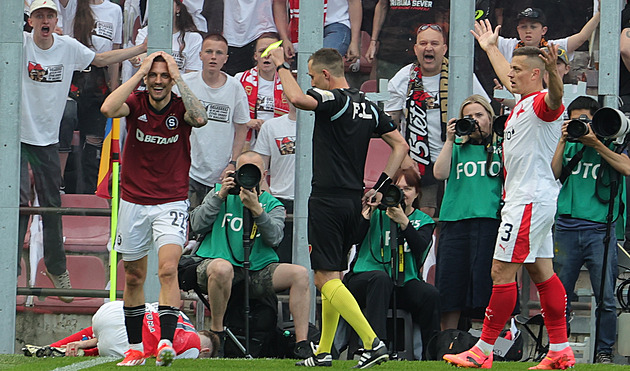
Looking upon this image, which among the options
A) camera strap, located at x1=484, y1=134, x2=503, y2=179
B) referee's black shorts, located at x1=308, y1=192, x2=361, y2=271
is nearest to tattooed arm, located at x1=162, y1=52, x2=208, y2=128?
referee's black shorts, located at x1=308, y1=192, x2=361, y2=271

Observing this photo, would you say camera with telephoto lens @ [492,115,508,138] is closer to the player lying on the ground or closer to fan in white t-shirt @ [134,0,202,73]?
the player lying on the ground

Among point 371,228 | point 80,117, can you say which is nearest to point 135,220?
point 371,228

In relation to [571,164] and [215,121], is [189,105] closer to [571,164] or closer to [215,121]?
[215,121]

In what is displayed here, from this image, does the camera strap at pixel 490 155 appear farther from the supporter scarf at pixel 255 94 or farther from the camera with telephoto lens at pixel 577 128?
the supporter scarf at pixel 255 94

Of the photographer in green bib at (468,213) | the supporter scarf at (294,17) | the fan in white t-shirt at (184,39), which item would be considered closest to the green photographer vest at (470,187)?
the photographer in green bib at (468,213)

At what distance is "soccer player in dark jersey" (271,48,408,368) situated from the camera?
7.27m

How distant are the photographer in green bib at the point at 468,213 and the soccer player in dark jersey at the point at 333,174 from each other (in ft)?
6.04

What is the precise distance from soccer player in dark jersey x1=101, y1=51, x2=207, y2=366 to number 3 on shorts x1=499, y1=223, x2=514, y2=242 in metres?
2.23

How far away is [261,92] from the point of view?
10.4 metres

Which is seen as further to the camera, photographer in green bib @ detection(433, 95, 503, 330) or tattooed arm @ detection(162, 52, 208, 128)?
photographer in green bib @ detection(433, 95, 503, 330)

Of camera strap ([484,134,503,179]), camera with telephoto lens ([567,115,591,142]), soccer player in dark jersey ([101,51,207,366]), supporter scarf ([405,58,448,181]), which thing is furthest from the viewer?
supporter scarf ([405,58,448,181])

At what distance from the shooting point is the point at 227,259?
9289mm

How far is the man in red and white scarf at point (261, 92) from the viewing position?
1042 cm

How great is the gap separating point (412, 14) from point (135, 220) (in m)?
3.95
